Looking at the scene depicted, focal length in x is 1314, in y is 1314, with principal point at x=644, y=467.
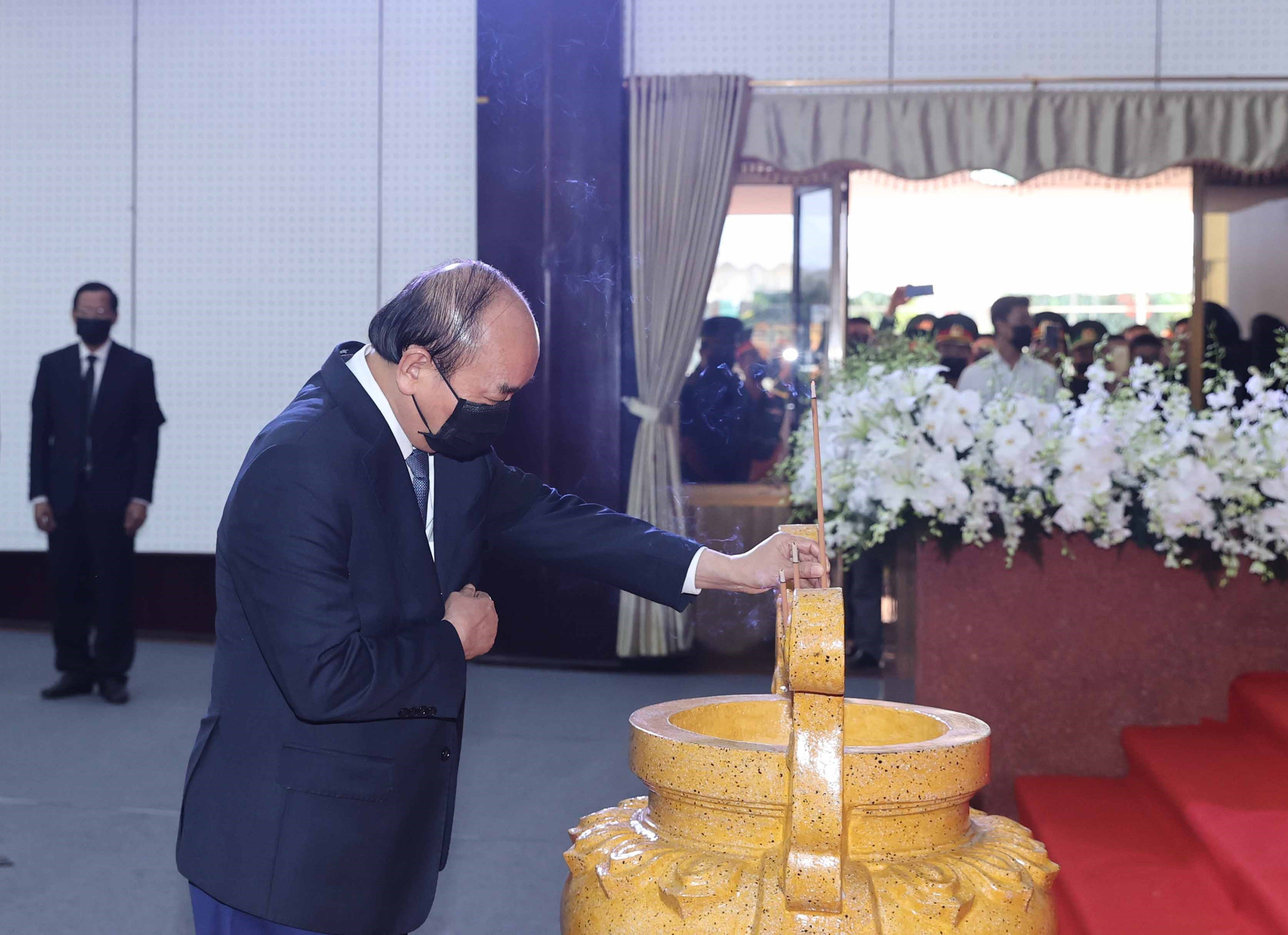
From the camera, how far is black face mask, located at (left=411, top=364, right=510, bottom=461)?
1710 millimetres

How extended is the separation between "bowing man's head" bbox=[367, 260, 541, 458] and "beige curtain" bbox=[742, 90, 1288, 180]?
5.31m

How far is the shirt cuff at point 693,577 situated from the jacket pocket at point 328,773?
0.54 meters

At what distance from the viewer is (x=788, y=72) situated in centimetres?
698

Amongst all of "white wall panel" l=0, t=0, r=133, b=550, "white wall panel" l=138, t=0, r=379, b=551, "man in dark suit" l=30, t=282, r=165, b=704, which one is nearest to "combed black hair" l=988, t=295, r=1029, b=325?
"white wall panel" l=138, t=0, r=379, b=551

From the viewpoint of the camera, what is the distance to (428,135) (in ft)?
23.6

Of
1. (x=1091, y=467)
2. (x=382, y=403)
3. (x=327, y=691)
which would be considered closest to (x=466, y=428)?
(x=382, y=403)

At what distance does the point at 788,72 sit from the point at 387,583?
5.91 meters

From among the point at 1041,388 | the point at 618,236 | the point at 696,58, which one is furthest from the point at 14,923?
the point at 696,58

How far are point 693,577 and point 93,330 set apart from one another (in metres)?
4.96

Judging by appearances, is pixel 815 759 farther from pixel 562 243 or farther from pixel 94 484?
pixel 562 243

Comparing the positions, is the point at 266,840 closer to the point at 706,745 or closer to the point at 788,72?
the point at 706,745

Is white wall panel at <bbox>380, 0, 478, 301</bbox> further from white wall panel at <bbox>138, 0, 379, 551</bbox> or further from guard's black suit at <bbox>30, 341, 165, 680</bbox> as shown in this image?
guard's black suit at <bbox>30, 341, 165, 680</bbox>

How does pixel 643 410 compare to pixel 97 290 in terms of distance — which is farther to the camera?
pixel 643 410

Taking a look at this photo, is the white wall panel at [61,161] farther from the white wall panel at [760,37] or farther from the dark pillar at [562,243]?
the white wall panel at [760,37]
